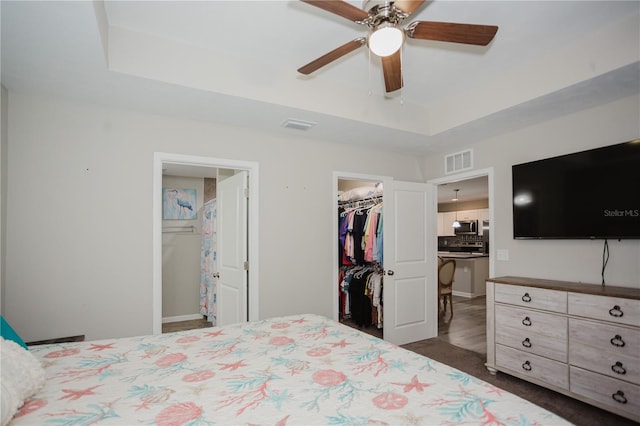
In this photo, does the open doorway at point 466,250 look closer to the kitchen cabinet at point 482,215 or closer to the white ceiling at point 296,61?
the kitchen cabinet at point 482,215

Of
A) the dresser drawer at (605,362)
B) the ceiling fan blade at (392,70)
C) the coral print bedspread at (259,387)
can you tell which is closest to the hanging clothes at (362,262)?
the dresser drawer at (605,362)

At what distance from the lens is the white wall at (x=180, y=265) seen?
16.1 ft

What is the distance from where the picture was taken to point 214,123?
2982 mm

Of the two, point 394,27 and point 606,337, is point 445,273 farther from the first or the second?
point 394,27

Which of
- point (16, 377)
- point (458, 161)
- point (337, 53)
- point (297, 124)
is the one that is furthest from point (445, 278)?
point (16, 377)

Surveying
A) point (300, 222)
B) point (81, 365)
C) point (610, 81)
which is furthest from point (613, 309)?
point (81, 365)

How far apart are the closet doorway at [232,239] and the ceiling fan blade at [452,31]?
195 cm

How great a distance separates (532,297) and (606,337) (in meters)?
0.52

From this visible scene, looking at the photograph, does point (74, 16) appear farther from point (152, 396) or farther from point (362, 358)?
point (362, 358)

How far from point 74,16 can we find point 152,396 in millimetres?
1758

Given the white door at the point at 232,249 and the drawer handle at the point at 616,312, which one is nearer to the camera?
the drawer handle at the point at 616,312

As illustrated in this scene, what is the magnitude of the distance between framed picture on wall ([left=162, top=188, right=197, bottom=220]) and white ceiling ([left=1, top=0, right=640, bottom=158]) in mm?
2638

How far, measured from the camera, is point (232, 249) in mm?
3439

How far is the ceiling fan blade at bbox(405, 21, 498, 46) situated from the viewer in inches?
61.4
